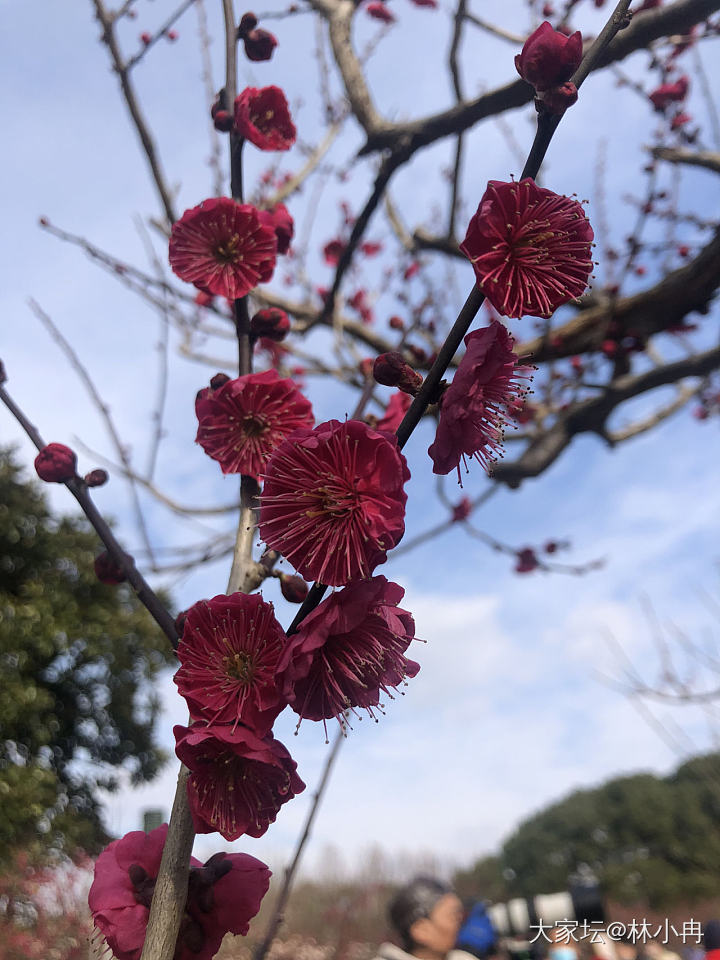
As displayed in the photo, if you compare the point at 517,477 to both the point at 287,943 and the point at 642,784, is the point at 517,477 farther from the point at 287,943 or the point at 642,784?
the point at 642,784

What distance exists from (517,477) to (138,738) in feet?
14.5

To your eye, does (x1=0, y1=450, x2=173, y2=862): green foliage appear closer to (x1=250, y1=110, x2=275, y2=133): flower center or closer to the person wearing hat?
the person wearing hat

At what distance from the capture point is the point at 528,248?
0.71 meters

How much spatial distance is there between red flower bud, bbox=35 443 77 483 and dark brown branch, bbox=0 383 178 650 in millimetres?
18

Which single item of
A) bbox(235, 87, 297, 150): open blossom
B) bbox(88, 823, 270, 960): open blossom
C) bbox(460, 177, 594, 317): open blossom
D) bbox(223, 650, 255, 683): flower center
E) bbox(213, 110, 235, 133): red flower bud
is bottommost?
bbox(88, 823, 270, 960): open blossom

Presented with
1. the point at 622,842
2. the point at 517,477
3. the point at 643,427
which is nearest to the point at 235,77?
the point at 517,477

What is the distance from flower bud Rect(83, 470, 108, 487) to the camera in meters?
0.93

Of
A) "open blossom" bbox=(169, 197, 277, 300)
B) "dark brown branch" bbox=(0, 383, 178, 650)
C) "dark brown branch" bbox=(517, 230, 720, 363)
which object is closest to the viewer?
"dark brown branch" bbox=(0, 383, 178, 650)

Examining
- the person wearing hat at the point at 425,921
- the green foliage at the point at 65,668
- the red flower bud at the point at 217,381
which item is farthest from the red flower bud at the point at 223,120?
the green foliage at the point at 65,668

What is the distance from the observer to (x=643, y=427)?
3629 millimetres

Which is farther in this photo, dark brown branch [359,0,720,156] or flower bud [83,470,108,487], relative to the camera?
dark brown branch [359,0,720,156]

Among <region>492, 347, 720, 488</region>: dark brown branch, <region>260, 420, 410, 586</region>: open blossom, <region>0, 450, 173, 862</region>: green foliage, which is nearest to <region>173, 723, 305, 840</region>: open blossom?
<region>260, 420, 410, 586</region>: open blossom

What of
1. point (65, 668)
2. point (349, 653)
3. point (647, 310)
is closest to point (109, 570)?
point (349, 653)

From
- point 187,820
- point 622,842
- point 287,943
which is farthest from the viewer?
point 622,842
